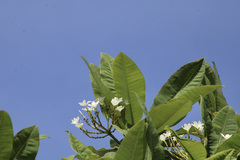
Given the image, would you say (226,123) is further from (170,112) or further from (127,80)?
(127,80)

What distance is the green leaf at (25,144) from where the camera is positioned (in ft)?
5.84

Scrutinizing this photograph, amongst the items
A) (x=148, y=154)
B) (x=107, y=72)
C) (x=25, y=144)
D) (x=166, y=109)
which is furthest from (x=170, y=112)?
(x=25, y=144)

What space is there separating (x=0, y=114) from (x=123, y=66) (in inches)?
39.3

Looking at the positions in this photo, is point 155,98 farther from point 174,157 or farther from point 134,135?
point 134,135

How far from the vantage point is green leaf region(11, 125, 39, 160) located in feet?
5.84

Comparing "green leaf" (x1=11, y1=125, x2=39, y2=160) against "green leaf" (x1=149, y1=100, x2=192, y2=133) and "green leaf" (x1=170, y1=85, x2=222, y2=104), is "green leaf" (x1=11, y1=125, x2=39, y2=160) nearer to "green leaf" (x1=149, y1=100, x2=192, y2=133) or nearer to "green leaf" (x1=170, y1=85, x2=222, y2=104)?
"green leaf" (x1=149, y1=100, x2=192, y2=133)

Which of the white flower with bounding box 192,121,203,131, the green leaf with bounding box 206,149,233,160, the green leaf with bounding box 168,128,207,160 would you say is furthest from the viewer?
the white flower with bounding box 192,121,203,131

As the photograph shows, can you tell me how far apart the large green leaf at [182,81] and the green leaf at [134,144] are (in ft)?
2.79

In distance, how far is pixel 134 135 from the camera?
A: 148cm

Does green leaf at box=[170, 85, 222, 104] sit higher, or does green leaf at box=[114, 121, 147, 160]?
green leaf at box=[170, 85, 222, 104]

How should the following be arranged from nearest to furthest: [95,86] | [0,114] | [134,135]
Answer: [134,135], [0,114], [95,86]

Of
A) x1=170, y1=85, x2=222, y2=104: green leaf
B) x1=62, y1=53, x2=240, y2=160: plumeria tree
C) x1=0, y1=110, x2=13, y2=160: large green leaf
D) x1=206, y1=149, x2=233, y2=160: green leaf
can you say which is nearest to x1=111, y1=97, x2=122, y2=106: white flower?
x1=62, y1=53, x2=240, y2=160: plumeria tree

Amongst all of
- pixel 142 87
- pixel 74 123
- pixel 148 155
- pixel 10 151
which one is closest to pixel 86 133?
pixel 74 123

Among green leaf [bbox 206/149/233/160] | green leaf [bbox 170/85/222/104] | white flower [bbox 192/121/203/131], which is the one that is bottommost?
green leaf [bbox 206/149/233/160]
